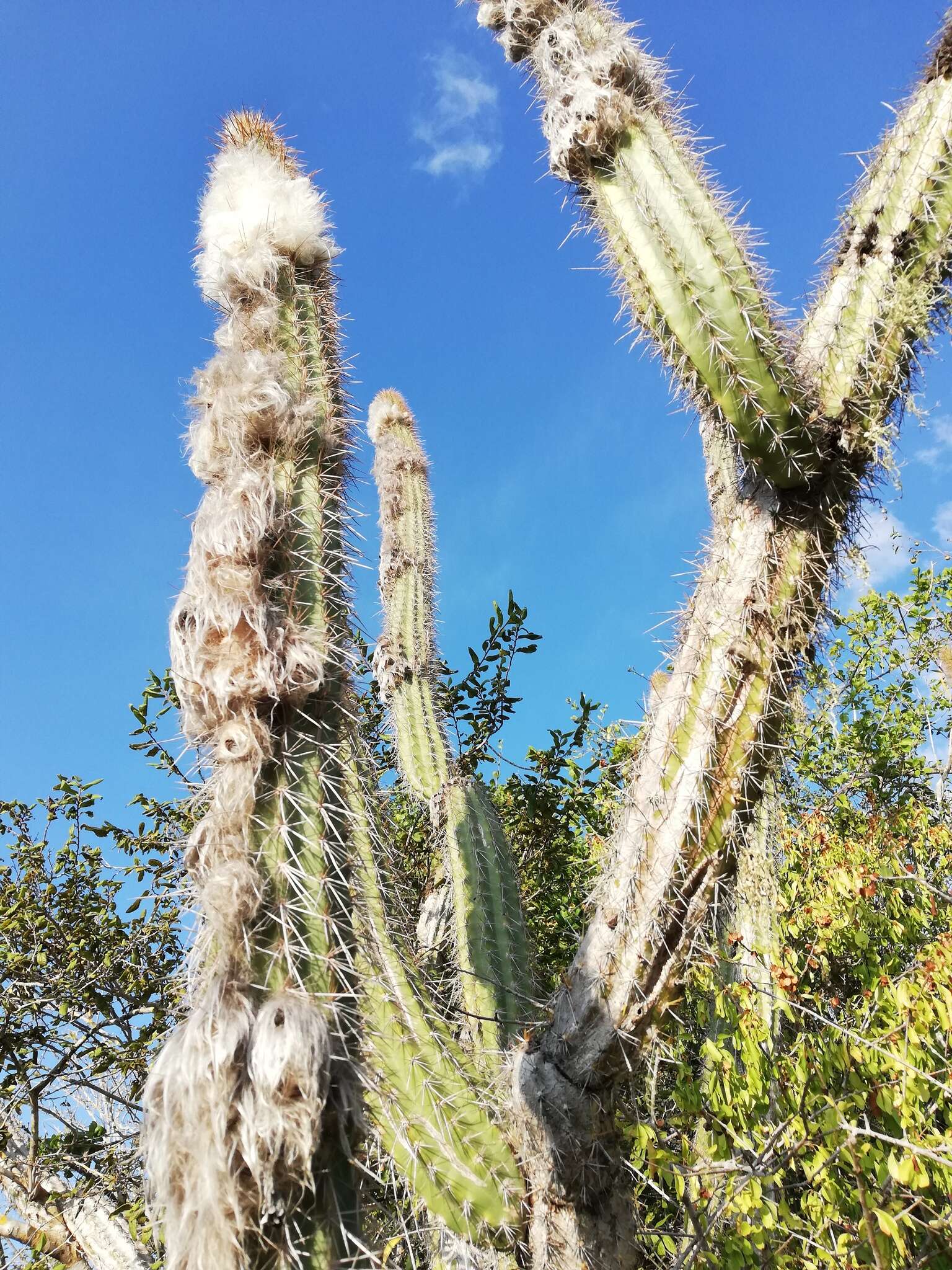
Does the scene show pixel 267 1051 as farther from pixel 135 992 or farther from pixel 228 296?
pixel 135 992

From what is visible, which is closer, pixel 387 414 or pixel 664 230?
pixel 664 230

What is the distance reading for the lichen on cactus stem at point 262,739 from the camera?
4.49 feet

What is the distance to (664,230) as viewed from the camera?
2.20 meters

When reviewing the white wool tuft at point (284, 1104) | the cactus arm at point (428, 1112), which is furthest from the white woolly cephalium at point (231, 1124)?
the cactus arm at point (428, 1112)

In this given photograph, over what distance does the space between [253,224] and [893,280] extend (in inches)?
66.4

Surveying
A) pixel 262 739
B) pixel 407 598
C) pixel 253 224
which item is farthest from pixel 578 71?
pixel 407 598

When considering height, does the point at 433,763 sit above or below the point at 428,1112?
above

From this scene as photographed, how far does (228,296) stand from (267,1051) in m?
1.81

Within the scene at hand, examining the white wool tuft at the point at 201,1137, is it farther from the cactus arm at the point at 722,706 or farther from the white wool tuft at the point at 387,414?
the white wool tuft at the point at 387,414

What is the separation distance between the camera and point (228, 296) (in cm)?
225

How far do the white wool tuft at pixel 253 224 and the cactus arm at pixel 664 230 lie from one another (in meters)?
0.70

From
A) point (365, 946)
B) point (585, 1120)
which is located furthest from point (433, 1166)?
point (365, 946)

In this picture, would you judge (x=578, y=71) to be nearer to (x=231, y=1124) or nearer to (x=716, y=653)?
(x=716, y=653)

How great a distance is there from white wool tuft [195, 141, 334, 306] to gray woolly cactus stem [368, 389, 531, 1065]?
2.12 m
